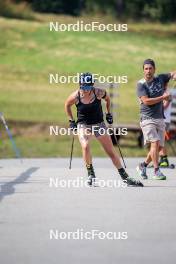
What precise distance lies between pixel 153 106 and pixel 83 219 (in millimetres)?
5004

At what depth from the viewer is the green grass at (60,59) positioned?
4400 centimetres

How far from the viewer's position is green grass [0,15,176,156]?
4400 centimetres

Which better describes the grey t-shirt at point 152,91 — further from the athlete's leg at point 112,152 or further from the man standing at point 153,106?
the athlete's leg at point 112,152

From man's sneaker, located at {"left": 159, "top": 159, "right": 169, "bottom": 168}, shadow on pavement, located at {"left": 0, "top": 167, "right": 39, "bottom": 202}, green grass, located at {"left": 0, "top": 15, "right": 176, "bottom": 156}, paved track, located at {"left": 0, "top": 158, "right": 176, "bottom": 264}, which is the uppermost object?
paved track, located at {"left": 0, "top": 158, "right": 176, "bottom": 264}

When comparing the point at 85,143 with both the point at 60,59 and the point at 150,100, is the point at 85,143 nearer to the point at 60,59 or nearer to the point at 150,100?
the point at 150,100

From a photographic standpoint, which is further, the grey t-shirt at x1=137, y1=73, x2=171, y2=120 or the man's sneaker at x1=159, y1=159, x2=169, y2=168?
the man's sneaker at x1=159, y1=159, x2=169, y2=168

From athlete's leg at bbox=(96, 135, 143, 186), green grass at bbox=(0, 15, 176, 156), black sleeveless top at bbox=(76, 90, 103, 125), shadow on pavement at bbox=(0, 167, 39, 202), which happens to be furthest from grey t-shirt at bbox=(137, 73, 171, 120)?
green grass at bbox=(0, 15, 176, 156)

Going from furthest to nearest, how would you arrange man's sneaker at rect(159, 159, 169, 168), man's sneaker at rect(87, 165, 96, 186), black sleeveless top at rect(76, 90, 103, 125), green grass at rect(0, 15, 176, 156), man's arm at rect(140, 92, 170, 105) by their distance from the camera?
green grass at rect(0, 15, 176, 156) → man's sneaker at rect(159, 159, 169, 168) → man's arm at rect(140, 92, 170, 105) → man's sneaker at rect(87, 165, 96, 186) → black sleeveless top at rect(76, 90, 103, 125)

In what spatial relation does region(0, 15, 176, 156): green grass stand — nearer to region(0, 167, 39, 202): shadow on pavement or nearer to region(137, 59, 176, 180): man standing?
region(0, 167, 39, 202): shadow on pavement

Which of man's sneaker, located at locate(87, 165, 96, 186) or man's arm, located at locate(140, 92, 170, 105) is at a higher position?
man's arm, located at locate(140, 92, 170, 105)

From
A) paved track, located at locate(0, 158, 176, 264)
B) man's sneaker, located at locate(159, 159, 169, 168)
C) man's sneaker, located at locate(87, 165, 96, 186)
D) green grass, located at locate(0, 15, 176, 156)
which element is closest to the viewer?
paved track, located at locate(0, 158, 176, 264)

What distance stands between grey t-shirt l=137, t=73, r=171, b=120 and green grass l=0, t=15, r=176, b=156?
20.4 meters

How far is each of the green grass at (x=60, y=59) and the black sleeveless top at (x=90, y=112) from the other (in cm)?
2130

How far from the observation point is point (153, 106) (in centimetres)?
1727
